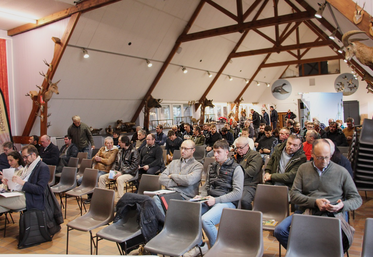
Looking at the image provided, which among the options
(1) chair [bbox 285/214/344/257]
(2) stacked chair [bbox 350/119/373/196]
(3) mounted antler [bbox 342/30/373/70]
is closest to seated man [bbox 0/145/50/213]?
(1) chair [bbox 285/214/344/257]

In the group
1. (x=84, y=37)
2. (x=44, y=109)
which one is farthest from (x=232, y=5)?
(x=44, y=109)

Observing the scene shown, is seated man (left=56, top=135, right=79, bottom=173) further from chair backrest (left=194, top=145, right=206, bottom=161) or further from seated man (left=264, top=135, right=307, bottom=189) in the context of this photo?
seated man (left=264, top=135, right=307, bottom=189)

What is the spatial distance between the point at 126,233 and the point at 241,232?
44.5 inches

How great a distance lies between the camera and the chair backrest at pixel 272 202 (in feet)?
10.1

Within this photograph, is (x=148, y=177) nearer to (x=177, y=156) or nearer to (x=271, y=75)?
(x=177, y=156)

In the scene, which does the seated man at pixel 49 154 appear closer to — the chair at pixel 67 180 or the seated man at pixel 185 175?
the chair at pixel 67 180

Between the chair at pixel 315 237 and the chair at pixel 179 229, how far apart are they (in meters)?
0.81

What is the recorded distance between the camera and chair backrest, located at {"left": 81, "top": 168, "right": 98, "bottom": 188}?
4523 millimetres

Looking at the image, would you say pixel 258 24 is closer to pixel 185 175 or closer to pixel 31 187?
pixel 185 175

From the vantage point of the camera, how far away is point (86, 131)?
684 cm

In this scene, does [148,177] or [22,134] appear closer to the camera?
[148,177]

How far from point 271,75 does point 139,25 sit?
13174 millimetres

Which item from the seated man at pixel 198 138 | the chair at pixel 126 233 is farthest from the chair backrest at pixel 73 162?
the chair at pixel 126 233

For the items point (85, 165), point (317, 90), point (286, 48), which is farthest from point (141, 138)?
point (317, 90)
